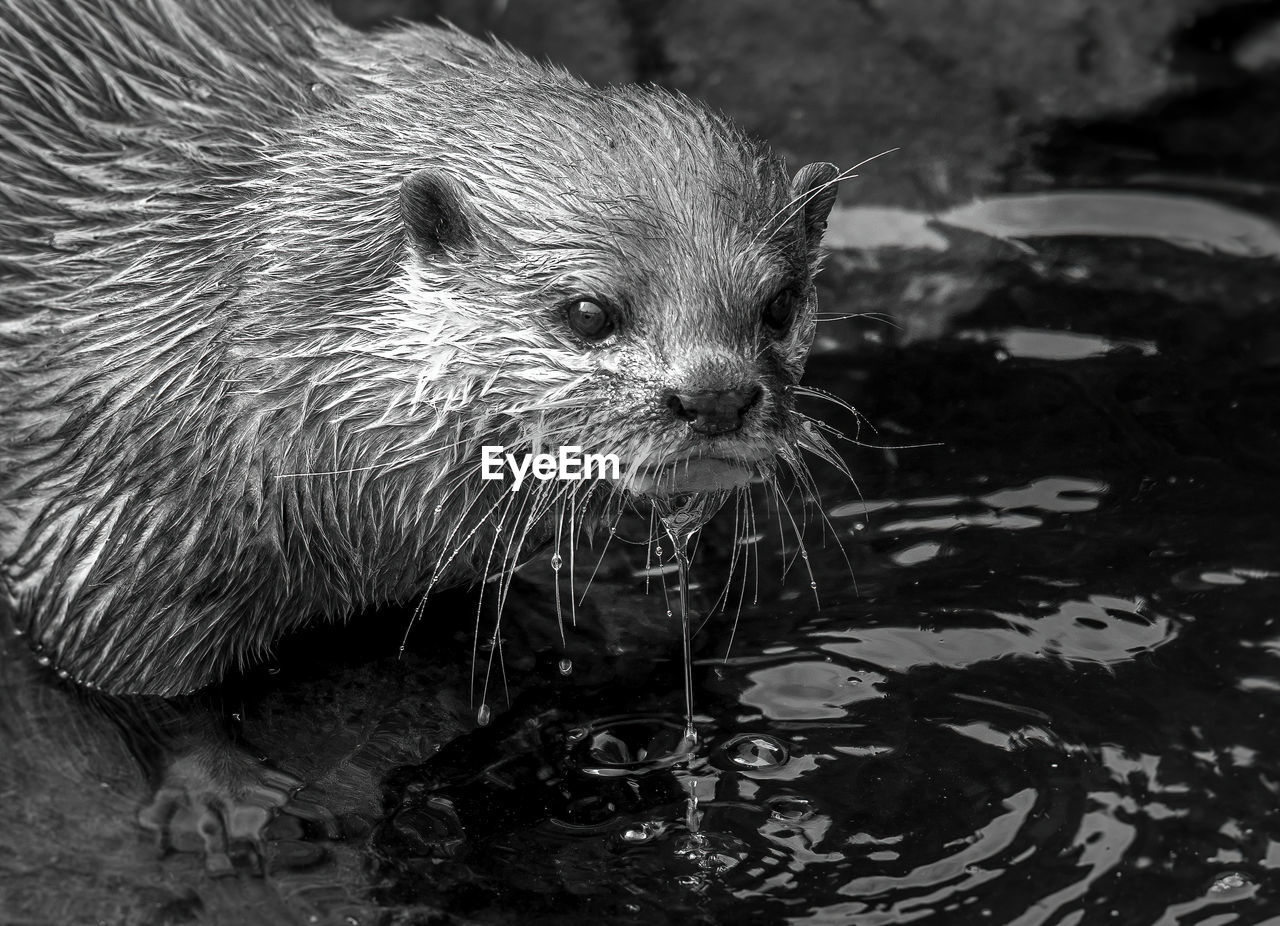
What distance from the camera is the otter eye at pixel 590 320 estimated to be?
306 cm

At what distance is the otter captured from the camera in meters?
3.08

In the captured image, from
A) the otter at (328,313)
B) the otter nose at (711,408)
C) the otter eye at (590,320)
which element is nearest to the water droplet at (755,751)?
the otter at (328,313)

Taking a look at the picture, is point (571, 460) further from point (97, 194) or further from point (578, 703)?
point (97, 194)

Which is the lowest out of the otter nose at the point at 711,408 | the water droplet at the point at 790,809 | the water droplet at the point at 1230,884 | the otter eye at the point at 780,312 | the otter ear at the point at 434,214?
the water droplet at the point at 790,809

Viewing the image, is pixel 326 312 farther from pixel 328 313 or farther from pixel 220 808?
pixel 220 808

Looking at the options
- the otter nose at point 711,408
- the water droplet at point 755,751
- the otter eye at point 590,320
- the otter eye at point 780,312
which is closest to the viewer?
the otter nose at point 711,408

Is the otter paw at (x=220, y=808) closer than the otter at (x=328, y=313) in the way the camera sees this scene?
No

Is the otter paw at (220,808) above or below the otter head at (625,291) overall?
below

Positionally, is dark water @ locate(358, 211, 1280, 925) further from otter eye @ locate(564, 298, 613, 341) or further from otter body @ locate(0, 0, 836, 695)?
otter eye @ locate(564, 298, 613, 341)

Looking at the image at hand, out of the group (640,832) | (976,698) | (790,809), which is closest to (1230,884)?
(976,698)

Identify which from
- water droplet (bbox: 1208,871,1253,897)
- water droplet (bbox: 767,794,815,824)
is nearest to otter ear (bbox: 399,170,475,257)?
water droplet (bbox: 767,794,815,824)

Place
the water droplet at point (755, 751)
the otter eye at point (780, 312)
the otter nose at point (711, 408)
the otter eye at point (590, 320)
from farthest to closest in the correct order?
1. the water droplet at point (755, 751)
2. the otter eye at point (780, 312)
3. the otter eye at point (590, 320)
4. the otter nose at point (711, 408)

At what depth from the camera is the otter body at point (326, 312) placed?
10.1ft

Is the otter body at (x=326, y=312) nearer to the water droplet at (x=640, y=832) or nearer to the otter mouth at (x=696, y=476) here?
the otter mouth at (x=696, y=476)
